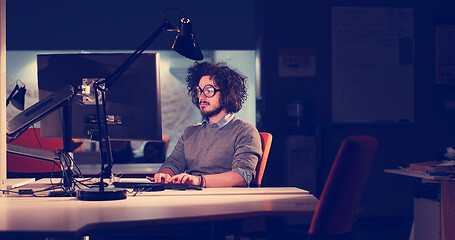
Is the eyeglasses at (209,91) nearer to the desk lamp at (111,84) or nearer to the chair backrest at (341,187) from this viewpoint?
the desk lamp at (111,84)

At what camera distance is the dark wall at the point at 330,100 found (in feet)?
16.4

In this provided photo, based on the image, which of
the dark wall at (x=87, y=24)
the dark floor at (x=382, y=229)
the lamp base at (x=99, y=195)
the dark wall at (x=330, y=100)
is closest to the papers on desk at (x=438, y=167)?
the dark floor at (x=382, y=229)

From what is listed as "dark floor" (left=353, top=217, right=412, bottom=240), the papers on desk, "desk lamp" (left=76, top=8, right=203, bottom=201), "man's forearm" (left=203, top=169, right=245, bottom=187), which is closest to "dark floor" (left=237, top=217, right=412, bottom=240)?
"dark floor" (left=353, top=217, right=412, bottom=240)

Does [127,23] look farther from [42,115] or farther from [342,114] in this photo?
[42,115]

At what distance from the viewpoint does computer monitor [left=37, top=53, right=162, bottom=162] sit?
2070mm

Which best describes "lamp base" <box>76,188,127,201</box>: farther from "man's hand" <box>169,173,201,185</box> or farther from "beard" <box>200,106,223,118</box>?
"beard" <box>200,106,223,118</box>

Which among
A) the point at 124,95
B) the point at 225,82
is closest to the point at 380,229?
the point at 225,82

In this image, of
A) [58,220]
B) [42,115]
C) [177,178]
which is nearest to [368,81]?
[177,178]

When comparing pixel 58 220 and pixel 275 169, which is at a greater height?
pixel 58 220

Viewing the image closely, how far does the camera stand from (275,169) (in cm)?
498

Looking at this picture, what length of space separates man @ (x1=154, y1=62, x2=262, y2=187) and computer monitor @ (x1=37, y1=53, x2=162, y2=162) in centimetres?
53

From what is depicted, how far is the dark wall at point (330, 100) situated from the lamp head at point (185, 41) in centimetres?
279

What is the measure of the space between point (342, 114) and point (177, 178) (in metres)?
3.15

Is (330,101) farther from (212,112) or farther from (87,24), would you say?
(87,24)
